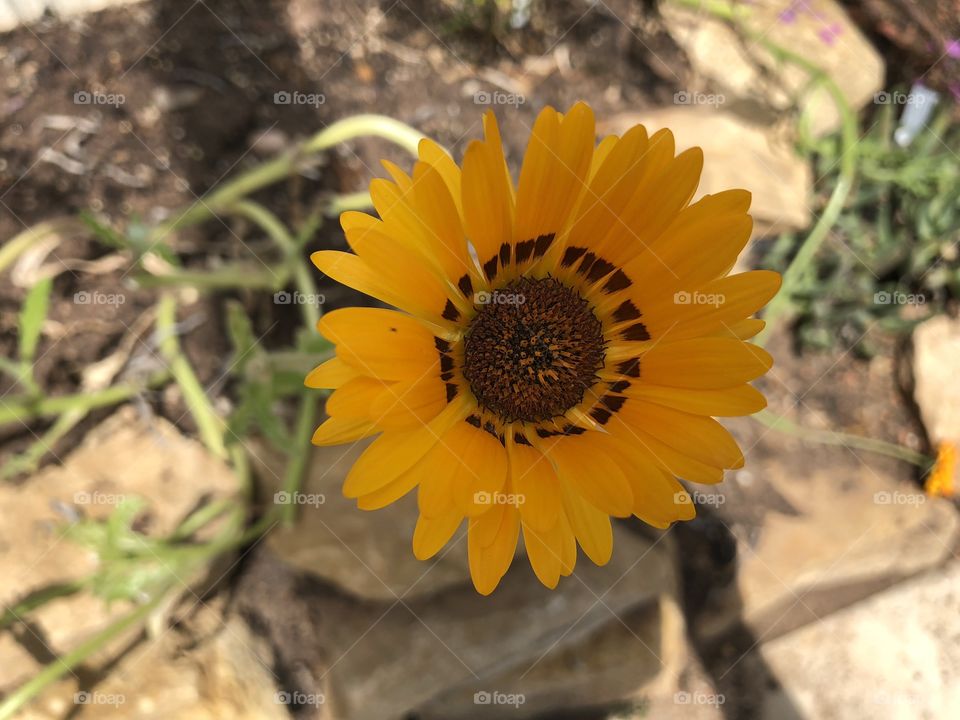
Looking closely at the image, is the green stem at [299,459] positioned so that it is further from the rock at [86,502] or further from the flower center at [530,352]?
the flower center at [530,352]

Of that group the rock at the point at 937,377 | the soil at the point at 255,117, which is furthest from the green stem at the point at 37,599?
the rock at the point at 937,377

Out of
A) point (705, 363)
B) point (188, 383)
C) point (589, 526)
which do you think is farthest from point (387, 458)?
point (188, 383)

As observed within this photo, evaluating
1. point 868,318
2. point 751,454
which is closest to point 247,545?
point 751,454

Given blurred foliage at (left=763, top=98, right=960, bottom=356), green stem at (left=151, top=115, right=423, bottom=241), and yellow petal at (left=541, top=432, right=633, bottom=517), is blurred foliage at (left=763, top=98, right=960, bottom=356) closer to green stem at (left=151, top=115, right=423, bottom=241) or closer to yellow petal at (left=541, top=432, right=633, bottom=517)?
green stem at (left=151, top=115, right=423, bottom=241)

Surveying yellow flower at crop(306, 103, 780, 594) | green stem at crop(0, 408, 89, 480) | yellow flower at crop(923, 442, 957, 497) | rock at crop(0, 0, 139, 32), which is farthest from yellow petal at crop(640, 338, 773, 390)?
rock at crop(0, 0, 139, 32)

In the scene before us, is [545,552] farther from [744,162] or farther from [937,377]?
[937,377]

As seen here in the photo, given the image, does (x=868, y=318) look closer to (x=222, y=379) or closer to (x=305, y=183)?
(x=305, y=183)
